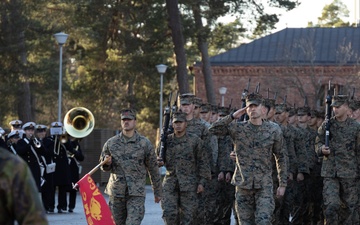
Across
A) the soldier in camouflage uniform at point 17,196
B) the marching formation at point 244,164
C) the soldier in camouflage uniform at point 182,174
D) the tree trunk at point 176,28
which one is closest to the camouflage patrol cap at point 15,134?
the marching formation at point 244,164

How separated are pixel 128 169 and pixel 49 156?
9.19 metres

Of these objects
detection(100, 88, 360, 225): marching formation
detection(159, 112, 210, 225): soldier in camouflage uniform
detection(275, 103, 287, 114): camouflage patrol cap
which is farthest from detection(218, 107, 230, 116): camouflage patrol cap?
detection(159, 112, 210, 225): soldier in camouflage uniform

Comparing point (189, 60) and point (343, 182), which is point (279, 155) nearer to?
point (343, 182)

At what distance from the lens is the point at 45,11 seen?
1912 inches

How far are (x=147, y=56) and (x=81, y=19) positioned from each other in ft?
11.7

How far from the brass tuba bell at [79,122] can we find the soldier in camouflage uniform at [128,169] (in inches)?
258

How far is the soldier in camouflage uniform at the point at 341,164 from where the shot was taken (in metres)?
15.4

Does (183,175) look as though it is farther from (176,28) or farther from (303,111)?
(176,28)

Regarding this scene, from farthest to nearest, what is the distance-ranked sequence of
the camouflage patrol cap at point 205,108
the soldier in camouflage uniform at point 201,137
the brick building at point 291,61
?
the brick building at point 291,61 < the camouflage patrol cap at point 205,108 < the soldier in camouflage uniform at point 201,137

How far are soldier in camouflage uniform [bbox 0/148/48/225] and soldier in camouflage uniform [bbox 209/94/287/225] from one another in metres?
8.18

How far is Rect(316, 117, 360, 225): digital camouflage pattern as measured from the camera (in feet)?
50.6

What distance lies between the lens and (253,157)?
1299 centimetres

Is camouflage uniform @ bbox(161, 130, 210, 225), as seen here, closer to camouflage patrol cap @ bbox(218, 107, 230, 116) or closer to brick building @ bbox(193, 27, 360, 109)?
camouflage patrol cap @ bbox(218, 107, 230, 116)

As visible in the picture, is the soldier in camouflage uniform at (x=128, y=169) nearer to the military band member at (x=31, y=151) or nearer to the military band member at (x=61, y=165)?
the military band member at (x=31, y=151)
